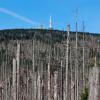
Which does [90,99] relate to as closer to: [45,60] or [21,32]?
[45,60]

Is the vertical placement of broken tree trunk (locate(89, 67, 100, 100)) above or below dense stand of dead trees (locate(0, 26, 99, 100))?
above

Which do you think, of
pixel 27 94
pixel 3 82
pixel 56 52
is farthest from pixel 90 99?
pixel 56 52

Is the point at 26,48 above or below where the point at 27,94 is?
above

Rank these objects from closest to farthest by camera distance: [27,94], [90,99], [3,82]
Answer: [90,99]
[27,94]
[3,82]

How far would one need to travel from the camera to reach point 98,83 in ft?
7.70

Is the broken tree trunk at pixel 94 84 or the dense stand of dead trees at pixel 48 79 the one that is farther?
the dense stand of dead trees at pixel 48 79

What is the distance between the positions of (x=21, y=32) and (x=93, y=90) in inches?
4084

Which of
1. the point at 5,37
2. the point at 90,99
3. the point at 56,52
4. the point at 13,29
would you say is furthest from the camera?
the point at 13,29

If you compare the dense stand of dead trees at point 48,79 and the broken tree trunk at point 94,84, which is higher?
the broken tree trunk at point 94,84

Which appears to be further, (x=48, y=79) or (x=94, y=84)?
(x=48, y=79)

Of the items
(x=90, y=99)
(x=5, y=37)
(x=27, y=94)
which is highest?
(x=5, y=37)

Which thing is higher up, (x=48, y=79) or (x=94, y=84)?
(x=94, y=84)

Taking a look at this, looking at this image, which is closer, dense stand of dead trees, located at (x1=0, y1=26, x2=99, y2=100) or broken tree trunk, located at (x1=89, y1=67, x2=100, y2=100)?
broken tree trunk, located at (x1=89, y1=67, x2=100, y2=100)

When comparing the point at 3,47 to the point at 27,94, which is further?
the point at 3,47
